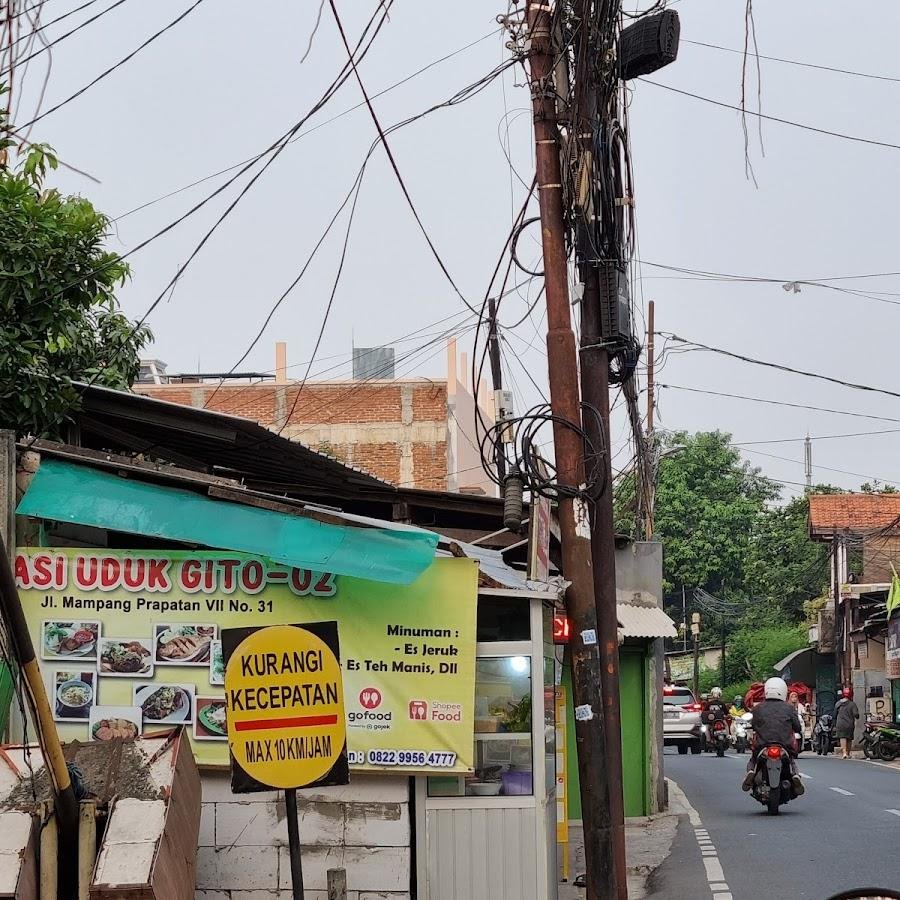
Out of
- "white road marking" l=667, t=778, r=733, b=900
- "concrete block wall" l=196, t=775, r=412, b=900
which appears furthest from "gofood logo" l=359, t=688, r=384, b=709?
"white road marking" l=667, t=778, r=733, b=900

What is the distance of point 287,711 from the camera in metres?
7.54

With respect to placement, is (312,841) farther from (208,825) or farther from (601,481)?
(601,481)

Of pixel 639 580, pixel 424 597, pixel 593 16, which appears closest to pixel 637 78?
pixel 593 16

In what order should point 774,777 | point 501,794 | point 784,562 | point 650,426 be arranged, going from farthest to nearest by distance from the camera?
point 784,562 → point 650,426 → point 774,777 → point 501,794

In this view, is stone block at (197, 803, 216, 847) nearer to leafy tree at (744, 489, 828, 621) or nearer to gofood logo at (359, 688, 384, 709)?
gofood logo at (359, 688, 384, 709)

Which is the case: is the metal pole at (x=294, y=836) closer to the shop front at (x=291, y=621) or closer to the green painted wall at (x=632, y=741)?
the shop front at (x=291, y=621)

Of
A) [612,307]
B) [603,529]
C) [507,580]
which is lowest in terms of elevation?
[507,580]

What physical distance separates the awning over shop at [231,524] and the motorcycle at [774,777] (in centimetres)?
940

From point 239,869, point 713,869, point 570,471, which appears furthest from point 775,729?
point 239,869

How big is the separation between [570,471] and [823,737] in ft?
112

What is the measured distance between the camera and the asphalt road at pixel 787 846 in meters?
12.0

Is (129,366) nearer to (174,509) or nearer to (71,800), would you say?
(174,509)

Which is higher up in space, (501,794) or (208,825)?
(501,794)

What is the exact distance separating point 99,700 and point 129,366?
7022 mm
